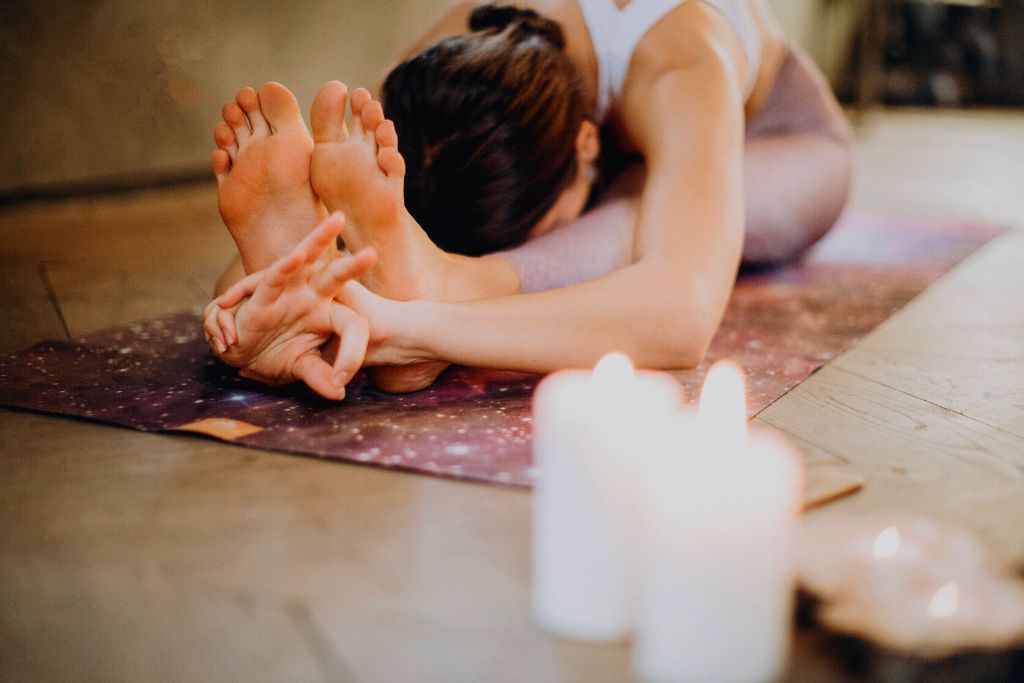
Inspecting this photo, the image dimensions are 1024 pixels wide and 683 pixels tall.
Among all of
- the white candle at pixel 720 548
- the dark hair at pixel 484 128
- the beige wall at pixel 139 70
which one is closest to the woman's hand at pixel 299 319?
the dark hair at pixel 484 128

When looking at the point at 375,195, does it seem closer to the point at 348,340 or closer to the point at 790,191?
the point at 348,340

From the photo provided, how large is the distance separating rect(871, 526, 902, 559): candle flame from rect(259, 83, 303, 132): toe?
0.72 m

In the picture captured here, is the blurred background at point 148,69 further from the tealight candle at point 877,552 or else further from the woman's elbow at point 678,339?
the tealight candle at point 877,552

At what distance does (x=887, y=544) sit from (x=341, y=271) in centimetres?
56

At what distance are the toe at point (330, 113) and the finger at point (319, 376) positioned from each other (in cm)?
24

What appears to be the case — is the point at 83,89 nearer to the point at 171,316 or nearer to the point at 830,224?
the point at 171,316

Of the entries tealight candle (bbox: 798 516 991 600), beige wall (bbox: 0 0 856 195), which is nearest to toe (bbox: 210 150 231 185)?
tealight candle (bbox: 798 516 991 600)

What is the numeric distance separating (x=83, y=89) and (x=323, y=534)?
2415 millimetres

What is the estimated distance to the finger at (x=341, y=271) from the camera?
0.98 meters

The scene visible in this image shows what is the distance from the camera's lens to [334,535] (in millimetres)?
809

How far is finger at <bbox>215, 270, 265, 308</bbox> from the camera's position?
105 cm

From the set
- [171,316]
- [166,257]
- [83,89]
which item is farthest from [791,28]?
[171,316]

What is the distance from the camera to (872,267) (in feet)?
6.36

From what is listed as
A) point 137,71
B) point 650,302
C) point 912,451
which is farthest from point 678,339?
point 137,71
